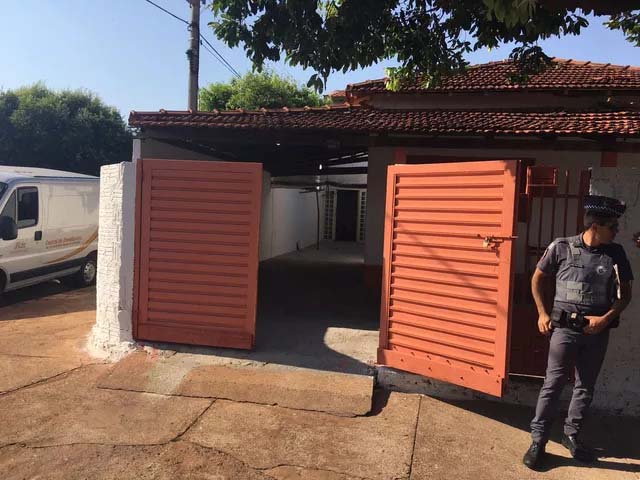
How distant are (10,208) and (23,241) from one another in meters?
0.58

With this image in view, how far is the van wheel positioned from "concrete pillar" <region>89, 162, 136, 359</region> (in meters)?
5.33

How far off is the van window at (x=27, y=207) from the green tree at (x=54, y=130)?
10811 mm

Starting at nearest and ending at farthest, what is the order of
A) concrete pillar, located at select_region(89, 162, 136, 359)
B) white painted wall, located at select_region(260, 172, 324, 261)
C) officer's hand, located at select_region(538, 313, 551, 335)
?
officer's hand, located at select_region(538, 313, 551, 335) → concrete pillar, located at select_region(89, 162, 136, 359) → white painted wall, located at select_region(260, 172, 324, 261)

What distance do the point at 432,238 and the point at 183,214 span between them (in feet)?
8.36

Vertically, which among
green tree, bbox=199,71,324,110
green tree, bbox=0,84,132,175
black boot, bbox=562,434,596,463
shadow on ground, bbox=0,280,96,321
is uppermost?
green tree, bbox=199,71,324,110

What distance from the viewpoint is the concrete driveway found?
3.58 meters

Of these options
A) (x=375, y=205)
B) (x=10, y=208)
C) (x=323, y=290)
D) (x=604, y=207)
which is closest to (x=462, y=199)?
(x=604, y=207)

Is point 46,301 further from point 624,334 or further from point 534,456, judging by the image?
point 624,334

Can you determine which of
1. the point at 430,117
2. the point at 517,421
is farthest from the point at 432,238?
the point at 430,117

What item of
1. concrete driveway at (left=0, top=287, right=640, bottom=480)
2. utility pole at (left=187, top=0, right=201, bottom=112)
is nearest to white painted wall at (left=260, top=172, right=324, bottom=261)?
utility pole at (left=187, top=0, right=201, bottom=112)

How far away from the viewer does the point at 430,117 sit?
7918mm

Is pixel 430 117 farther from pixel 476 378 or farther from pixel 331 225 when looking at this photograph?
pixel 331 225

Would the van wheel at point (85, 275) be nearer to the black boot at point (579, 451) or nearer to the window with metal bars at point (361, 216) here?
the black boot at point (579, 451)

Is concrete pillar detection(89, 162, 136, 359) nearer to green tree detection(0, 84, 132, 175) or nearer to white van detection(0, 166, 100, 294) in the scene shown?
white van detection(0, 166, 100, 294)
